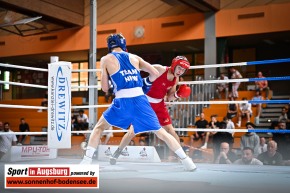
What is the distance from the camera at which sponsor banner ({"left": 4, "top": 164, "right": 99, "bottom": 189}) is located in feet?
7.33

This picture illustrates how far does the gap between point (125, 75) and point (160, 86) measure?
0.68m

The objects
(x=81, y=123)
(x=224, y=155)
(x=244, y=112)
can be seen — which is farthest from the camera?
(x=81, y=123)

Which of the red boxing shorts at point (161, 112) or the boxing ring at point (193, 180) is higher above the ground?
the red boxing shorts at point (161, 112)

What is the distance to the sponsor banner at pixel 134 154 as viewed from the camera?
439 cm

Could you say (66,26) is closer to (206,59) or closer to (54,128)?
(206,59)

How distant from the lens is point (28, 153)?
4395 millimetres

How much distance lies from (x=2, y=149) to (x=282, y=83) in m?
10.3

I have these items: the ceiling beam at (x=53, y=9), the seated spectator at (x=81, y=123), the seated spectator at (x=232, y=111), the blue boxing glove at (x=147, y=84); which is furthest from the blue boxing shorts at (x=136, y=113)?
the ceiling beam at (x=53, y=9)

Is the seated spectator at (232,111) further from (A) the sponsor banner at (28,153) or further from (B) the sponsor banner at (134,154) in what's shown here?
(A) the sponsor banner at (28,153)

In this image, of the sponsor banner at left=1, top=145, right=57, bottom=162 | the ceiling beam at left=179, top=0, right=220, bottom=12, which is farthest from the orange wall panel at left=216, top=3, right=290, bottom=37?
the sponsor banner at left=1, top=145, right=57, bottom=162

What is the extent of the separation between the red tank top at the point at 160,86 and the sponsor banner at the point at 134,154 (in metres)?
0.92

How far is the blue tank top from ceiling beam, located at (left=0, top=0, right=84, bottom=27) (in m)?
7.00

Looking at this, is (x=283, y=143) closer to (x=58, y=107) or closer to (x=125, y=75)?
(x=58, y=107)

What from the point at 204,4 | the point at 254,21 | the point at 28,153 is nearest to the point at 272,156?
the point at 28,153
